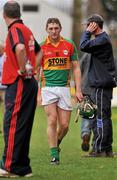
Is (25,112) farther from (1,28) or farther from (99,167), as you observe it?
(1,28)

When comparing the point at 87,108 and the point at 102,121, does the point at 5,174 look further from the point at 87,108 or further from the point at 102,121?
the point at 102,121

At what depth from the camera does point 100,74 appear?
14586mm

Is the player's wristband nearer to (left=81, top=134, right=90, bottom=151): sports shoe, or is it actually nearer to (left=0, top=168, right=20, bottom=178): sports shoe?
(left=0, top=168, right=20, bottom=178): sports shoe

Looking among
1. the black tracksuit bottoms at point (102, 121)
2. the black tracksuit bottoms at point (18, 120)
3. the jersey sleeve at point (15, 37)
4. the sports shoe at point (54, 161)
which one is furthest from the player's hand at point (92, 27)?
the jersey sleeve at point (15, 37)

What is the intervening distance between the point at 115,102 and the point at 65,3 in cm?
4579

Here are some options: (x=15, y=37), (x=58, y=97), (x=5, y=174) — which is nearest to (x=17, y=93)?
(x=15, y=37)

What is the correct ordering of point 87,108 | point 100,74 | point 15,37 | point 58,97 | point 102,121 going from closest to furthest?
point 15,37, point 58,97, point 87,108, point 100,74, point 102,121

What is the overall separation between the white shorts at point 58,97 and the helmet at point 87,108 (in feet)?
2.06

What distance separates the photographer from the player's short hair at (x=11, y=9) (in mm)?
11500

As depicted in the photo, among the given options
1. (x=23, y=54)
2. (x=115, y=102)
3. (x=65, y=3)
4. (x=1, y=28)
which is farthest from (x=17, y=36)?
(x=65, y=3)

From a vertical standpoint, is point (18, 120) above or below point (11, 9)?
below

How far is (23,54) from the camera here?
11336mm

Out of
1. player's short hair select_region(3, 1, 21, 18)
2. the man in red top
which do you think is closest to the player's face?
the man in red top

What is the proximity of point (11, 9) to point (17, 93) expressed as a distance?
1.03 meters
